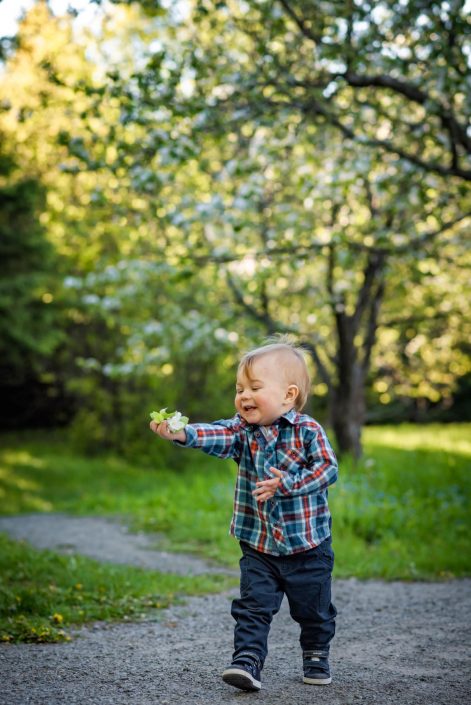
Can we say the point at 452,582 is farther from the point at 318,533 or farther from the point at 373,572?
the point at 318,533

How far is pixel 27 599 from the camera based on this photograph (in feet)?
15.4

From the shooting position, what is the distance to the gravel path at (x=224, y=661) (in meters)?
3.23

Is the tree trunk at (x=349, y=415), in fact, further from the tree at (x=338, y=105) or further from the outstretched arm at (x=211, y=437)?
the outstretched arm at (x=211, y=437)

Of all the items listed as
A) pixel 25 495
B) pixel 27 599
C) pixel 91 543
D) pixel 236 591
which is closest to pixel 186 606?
pixel 236 591

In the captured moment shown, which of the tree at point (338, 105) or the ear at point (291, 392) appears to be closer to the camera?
the ear at point (291, 392)

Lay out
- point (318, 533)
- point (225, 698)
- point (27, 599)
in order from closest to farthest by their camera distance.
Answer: point (225, 698), point (318, 533), point (27, 599)

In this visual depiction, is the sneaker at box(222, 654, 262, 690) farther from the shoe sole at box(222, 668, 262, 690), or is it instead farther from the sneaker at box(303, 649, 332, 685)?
the sneaker at box(303, 649, 332, 685)

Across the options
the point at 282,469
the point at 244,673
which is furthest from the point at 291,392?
the point at 244,673

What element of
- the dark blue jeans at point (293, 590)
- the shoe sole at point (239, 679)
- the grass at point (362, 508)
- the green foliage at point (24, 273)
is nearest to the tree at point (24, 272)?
the green foliage at point (24, 273)

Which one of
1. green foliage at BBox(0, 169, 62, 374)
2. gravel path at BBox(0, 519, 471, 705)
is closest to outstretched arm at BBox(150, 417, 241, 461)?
gravel path at BBox(0, 519, 471, 705)

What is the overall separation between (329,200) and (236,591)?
4.46 m

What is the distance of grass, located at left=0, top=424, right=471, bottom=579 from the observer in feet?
20.7

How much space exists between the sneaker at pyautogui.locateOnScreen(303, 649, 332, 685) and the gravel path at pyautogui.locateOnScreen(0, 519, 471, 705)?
5cm

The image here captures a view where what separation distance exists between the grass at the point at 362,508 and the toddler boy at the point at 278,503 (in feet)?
8.29
